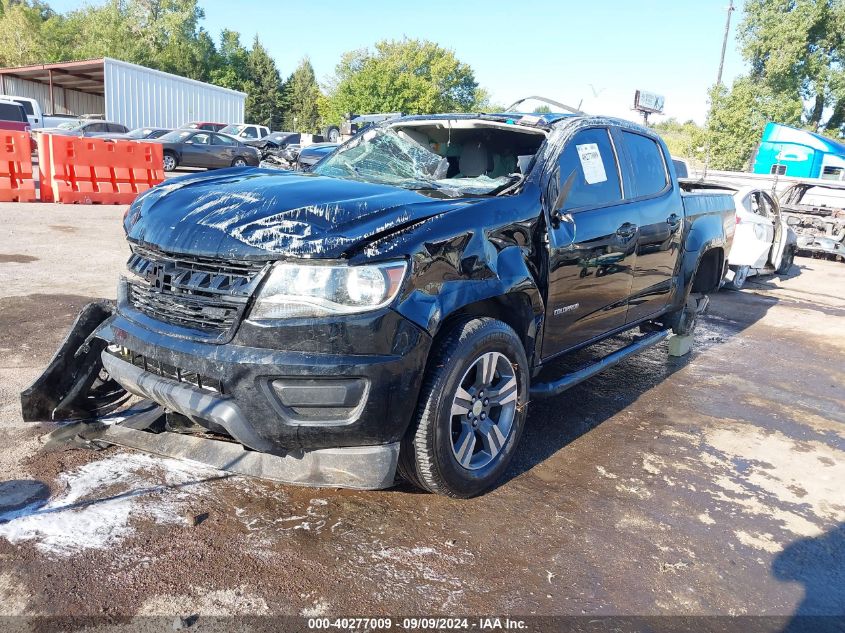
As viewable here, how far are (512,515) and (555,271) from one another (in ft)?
4.17

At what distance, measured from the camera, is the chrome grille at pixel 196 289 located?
2.63 m

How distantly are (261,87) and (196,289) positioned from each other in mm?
75422

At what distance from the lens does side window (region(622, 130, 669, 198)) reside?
14.7 ft

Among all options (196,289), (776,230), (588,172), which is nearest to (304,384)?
(196,289)

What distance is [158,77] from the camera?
1238 inches

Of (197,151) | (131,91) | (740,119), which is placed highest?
(740,119)

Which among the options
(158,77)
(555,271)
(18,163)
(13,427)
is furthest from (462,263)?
(158,77)

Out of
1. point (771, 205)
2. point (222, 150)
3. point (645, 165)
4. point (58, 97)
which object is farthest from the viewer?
point (58, 97)

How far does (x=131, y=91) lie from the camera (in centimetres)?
3005

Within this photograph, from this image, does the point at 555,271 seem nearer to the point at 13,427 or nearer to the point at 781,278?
the point at 13,427

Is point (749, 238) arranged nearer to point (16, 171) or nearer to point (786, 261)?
point (786, 261)

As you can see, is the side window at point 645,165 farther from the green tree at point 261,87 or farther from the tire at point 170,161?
the green tree at point 261,87

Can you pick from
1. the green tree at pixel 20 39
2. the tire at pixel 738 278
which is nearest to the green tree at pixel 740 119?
the tire at pixel 738 278

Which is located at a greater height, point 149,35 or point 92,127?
point 149,35
